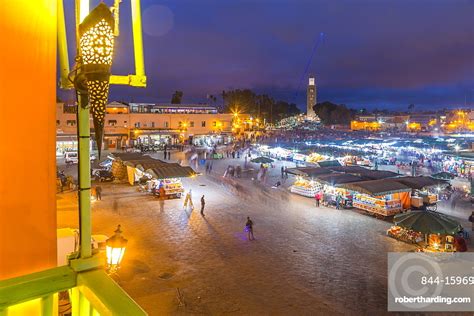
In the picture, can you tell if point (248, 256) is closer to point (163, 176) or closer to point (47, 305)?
point (163, 176)

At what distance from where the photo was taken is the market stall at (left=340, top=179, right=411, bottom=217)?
18312mm

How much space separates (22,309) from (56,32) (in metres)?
2.22

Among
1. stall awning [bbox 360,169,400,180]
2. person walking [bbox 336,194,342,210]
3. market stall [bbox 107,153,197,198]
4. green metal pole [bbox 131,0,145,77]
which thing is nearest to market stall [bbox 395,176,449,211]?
stall awning [bbox 360,169,400,180]

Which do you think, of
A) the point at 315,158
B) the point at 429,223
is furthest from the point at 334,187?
the point at 315,158

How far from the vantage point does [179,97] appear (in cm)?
8656

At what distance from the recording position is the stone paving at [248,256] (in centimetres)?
922

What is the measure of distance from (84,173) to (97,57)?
32.2 inches

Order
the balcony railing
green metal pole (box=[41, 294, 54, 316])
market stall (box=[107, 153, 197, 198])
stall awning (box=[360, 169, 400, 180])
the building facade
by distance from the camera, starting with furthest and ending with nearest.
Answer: the building facade < stall awning (box=[360, 169, 400, 180]) < market stall (box=[107, 153, 197, 198]) < green metal pole (box=[41, 294, 54, 316]) < the balcony railing

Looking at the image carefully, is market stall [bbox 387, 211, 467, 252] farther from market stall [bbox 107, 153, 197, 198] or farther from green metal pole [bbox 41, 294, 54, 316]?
green metal pole [bbox 41, 294, 54, 316]

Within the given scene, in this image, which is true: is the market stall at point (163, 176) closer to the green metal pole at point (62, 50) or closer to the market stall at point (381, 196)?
the market stall at point (381, 196)

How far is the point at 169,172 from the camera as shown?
831 inches

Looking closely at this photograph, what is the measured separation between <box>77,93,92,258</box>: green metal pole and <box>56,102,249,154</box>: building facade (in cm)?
5072

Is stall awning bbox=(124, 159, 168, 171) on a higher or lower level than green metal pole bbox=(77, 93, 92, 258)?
lower

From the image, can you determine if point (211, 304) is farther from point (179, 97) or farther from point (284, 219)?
point (179, 97)
